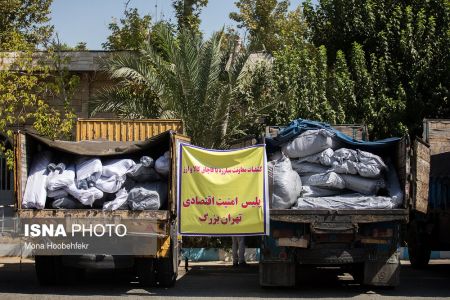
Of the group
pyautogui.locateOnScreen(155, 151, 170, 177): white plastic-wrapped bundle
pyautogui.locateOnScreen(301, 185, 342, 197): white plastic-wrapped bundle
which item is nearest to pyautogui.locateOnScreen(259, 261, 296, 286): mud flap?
pyautogui.locateOnScreen(301, 185, 342, 197): white plastic-wrapped bundle

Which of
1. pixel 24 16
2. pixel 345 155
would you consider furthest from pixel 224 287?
pixel 24 16

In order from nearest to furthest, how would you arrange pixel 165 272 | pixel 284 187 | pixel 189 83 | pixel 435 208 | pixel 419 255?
pixel 284 187 → pixel 165 272 → pixel 435 208 → pixel 419 255 → pixel 189 83

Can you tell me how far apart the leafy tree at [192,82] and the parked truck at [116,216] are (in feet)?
15.9

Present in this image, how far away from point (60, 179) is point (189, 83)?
6.35 metres

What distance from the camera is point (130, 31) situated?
82.1ft

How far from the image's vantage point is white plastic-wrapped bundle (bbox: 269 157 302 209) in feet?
38.5

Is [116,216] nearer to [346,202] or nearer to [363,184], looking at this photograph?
[346,202]

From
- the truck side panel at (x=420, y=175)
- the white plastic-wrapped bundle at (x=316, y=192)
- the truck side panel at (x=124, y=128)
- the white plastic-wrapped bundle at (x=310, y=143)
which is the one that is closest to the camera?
the truck side panel at (x=420, y=175)

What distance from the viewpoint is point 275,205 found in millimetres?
11758

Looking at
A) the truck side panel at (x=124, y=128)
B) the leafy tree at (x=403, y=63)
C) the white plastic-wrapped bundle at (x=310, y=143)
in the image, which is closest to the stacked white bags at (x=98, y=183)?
the white plastic-wrapped bundle at (x=310, y=143)

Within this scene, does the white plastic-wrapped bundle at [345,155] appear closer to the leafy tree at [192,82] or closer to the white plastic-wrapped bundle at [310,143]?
the white plastic-wrapped bundle at [310,143]

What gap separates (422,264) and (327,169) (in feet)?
16.5

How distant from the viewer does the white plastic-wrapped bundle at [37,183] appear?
1143cm

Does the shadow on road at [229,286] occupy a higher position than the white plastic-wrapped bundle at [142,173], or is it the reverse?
the white plastic-wrapped bundle at [142,173]
